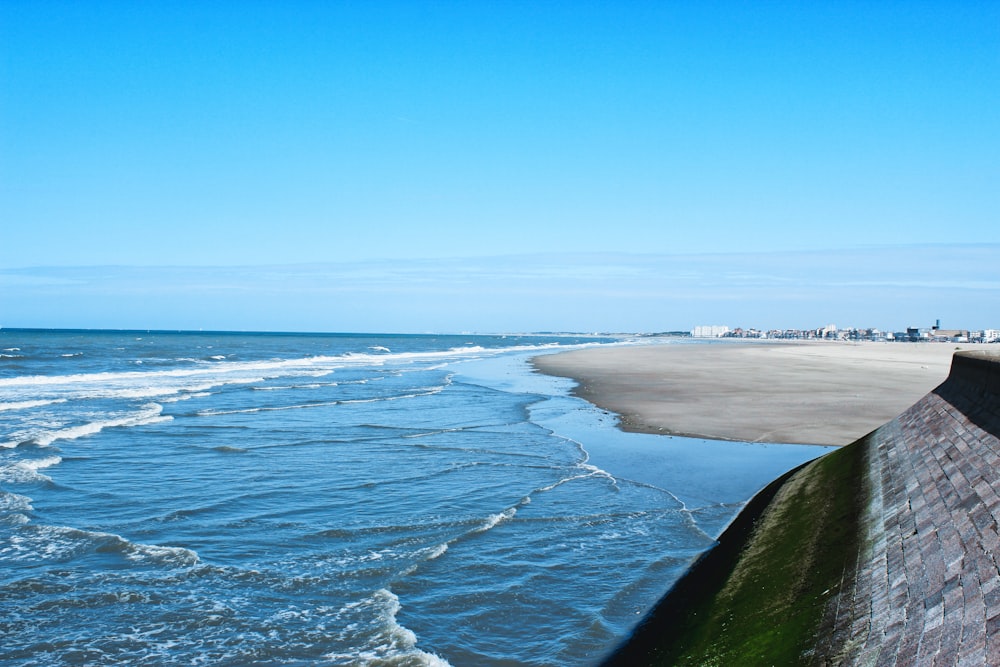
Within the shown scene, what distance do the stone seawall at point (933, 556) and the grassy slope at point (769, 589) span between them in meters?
0.22

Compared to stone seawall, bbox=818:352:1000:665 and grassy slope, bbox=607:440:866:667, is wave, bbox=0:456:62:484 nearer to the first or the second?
grassy slope, bbox=607:440:866:667

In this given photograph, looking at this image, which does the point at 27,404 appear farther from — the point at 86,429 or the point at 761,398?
the point at 761,398

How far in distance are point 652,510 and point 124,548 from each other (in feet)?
28.8

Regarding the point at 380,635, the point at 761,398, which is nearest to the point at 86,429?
the point at 380,635

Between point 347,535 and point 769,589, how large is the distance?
23.0 ft

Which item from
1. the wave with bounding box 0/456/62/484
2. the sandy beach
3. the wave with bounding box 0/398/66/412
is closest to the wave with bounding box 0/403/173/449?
the wave with bounding box 0/456/62/484

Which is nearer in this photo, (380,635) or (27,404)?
(380,635)

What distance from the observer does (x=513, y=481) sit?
15945 millimetres

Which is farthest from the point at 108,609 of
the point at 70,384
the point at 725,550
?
the point at 70,384

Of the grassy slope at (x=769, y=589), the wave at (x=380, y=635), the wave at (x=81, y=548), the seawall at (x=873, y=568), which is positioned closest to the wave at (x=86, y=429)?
the wave at (x=81, y=548)

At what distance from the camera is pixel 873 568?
21.1ft

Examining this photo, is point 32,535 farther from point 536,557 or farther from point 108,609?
point 536,557

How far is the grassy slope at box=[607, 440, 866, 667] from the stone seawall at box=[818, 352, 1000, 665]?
0.73 feet

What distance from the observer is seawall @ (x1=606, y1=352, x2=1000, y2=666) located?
5.12 m
